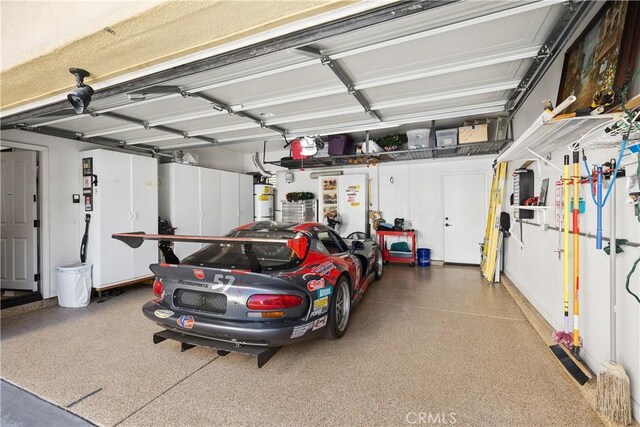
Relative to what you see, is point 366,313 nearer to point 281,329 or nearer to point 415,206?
point 281,329

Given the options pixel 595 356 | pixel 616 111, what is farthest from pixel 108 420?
pixel 616 111

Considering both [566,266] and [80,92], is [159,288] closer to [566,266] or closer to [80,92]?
[80,92]

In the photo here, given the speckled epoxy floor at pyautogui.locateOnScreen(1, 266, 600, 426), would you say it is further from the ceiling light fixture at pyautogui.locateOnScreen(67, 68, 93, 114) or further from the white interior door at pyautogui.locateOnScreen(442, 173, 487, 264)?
the white interior door at pyautogui.locateOnScreen(442, 173, 487, 264)

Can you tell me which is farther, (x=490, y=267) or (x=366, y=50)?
(x=490, y=267)

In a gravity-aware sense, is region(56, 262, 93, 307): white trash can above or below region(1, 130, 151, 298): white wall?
below

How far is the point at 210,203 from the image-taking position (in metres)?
6.29

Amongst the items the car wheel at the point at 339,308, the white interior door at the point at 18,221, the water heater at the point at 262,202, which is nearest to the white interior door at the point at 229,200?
the water heater at the point at 262,202

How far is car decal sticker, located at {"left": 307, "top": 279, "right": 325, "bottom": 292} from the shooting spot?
2253 millimetres

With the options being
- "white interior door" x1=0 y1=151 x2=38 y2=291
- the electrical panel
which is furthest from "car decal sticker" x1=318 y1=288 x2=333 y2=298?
"white interior door" x1=0 y1=151 x2=38 y2=291

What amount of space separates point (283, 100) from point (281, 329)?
2.49m

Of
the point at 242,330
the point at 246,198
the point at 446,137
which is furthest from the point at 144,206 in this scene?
the point at 446,137

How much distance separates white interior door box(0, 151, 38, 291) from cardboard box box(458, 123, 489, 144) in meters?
6.96

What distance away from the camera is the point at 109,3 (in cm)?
141

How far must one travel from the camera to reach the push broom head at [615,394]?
155 centimetres
